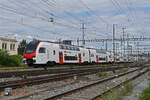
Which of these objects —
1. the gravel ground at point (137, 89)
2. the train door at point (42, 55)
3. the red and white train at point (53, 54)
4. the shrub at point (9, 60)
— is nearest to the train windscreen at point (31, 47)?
the red and white train at point (53, 54)

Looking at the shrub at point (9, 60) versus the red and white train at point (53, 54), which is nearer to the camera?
the red and white train at point (53, 54)

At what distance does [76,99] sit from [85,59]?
100 feet

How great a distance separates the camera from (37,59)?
2620cm

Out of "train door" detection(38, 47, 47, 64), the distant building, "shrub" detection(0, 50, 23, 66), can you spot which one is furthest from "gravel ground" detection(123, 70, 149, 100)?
the distant building

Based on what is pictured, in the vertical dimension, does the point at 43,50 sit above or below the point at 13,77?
above

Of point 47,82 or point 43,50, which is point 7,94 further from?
point 43,50

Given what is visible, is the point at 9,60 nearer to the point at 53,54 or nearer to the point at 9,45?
the point at 53,54

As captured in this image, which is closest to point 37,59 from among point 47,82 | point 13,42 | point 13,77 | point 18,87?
point 13,77

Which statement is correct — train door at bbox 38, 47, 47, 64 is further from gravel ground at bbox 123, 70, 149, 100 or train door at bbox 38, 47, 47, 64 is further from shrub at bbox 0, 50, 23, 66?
shrub at bbox 0, 50, 23, 66

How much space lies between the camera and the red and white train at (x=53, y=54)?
26.3 meters

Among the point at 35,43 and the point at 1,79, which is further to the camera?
the point at 35,43

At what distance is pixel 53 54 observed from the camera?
29078mm

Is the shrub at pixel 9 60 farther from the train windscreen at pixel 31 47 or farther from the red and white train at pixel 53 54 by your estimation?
the train windscreen at pixel 31 47

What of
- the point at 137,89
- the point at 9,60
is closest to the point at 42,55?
the point at 137,89
